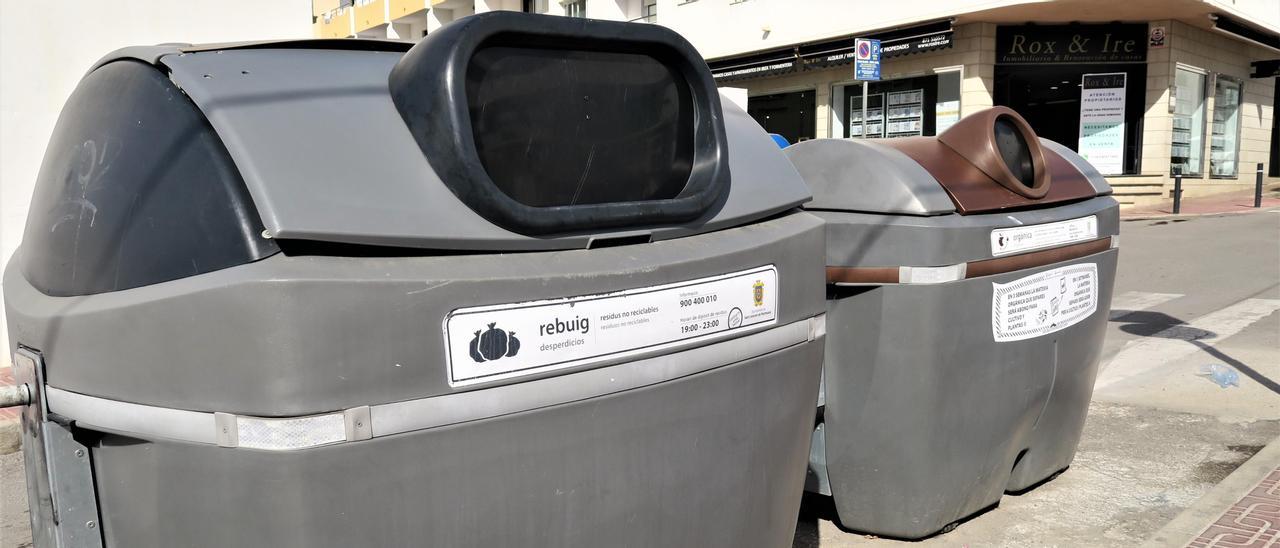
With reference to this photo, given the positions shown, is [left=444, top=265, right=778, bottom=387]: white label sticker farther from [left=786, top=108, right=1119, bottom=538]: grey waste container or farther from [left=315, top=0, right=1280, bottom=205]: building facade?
[left=315, top=0, right=1280, bottom=205]: building facade

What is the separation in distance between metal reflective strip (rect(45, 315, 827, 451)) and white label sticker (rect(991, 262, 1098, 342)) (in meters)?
1.85

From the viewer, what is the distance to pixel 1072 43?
1989 centimetres

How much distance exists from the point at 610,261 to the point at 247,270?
58 centimetres

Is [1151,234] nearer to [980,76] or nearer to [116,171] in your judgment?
[980,76]

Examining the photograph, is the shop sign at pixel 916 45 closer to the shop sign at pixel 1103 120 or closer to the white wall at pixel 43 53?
the shop sign at pixel 1103 120

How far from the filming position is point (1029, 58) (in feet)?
64.8

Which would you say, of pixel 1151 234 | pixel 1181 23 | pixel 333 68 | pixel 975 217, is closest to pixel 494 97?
pixel 333 68

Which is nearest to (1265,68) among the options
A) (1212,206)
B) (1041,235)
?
(1212,206)

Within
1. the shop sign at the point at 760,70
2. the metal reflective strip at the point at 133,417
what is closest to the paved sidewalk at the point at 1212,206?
the shop sign at the point at 760,70

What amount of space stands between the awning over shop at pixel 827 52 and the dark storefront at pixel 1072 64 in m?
1.51

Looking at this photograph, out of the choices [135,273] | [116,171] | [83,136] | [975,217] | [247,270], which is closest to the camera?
[247,270]

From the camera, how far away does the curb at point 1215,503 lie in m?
3.38

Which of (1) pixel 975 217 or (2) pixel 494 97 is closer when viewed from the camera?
(2) pixel 494 97

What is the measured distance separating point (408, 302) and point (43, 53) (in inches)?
255
